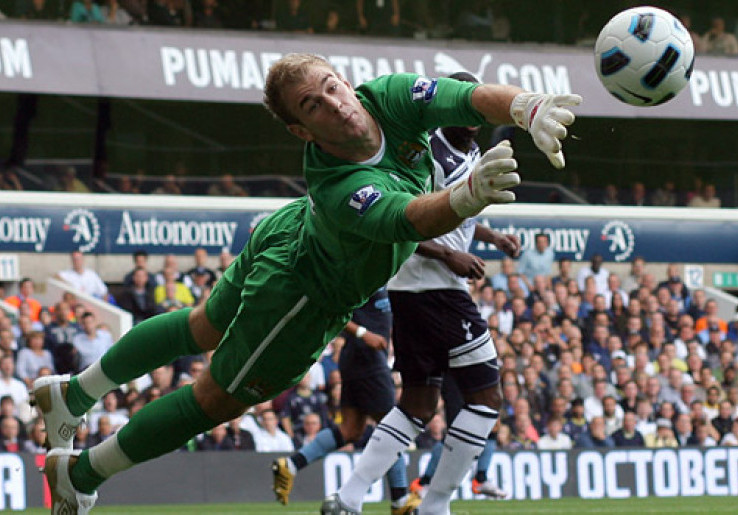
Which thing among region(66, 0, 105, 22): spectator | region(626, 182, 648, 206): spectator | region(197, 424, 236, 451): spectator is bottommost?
region(197, 424, 236, 451): spectator

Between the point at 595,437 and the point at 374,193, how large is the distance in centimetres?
1012

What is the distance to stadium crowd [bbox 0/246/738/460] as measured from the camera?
43.0ft

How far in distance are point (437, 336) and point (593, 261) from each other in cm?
1195

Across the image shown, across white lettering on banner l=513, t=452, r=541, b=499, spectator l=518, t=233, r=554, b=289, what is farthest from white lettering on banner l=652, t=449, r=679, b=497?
spectator l=518, t=233, r=554, b=289

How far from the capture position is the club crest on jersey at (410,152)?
5.57 m

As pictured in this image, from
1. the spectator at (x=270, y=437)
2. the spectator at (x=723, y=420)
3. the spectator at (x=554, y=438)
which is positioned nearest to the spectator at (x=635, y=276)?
the spectator at (x=723, y=420)

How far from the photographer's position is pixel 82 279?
1639 cm

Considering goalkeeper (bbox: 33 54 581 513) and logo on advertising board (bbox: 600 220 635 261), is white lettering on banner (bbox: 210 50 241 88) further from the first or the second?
goalkeeper (bbox: 33 54 581 513)

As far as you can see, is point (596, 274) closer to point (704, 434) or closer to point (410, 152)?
point (704, 434)

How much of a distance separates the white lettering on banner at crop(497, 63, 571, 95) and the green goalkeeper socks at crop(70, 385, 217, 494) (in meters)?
15.1

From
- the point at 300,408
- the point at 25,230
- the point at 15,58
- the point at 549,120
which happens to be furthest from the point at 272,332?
the point at 15,58

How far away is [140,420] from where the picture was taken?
19.9 feet

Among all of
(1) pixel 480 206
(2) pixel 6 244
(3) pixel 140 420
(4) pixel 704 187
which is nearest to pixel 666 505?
(3) pixel 140 420

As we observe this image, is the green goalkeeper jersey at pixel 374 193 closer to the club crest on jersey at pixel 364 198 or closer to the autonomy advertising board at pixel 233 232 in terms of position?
the club crest on jersey at pixel 364 198
